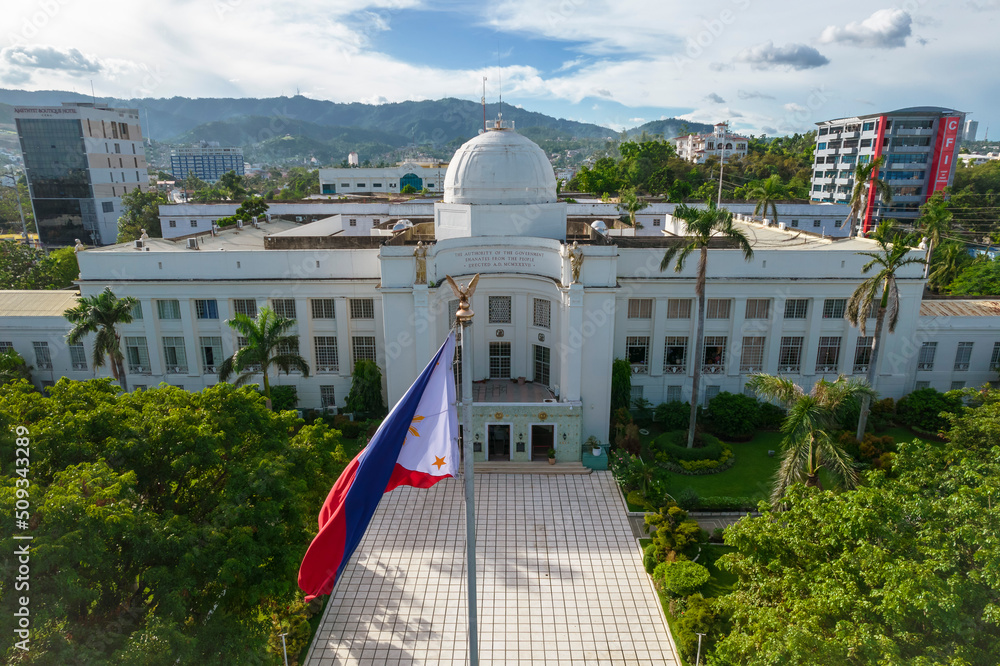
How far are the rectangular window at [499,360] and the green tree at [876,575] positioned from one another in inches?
840

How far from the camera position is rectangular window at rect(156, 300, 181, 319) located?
37281 millimetres

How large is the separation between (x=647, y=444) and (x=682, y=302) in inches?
355

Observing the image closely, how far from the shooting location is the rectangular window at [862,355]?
38.1 metres

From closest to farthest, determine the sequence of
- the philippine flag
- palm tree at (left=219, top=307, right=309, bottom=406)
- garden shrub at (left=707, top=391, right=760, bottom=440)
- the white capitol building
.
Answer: the philippine flag
palm tree at (left=219, top=307, right=309, bottom=406)
the white capitol building
garden shrub at (left=707, top=391, right=760, bottom=440)

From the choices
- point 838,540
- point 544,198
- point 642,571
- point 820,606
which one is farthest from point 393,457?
point 544,198

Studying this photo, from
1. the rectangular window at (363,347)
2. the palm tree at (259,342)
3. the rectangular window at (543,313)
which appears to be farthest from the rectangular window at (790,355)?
the palm tree at (259,342)

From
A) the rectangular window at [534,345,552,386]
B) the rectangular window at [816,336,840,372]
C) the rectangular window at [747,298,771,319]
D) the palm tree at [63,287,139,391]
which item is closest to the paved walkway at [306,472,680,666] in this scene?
the rectangular window at [534,345,552,386]

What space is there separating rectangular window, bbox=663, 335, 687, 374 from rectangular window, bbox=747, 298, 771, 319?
4278 millimetres

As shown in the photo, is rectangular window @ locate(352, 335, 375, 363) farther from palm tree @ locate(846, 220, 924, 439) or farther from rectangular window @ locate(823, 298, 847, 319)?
rectangular window @ locate(823, 298, 847, 319)

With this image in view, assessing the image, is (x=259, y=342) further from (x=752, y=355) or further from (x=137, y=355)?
(x=752, y=355)

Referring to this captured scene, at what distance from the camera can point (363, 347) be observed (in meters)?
37.9

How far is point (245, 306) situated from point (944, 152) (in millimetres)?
106902

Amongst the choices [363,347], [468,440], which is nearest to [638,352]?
[363,347]

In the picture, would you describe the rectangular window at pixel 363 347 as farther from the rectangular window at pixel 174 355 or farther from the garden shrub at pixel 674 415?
the garden shrub at pixel 674 415
